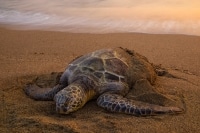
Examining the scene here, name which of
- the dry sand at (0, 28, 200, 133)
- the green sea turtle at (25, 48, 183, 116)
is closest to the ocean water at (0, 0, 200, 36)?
the dry sand at (0, 28, 200, 133)

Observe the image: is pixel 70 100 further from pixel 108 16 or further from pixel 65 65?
pixel 108 16

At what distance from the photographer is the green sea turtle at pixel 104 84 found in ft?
9.36

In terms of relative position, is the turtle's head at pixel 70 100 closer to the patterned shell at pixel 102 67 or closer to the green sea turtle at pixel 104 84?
the green sea turtle at pixel 104 84

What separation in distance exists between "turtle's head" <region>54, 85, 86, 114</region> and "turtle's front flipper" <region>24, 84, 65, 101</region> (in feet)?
1.11

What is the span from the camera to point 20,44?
18.6 ft

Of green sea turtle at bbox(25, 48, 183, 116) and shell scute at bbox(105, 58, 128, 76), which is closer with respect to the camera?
green sea turtle at bbox(25, 48, 183, 116)

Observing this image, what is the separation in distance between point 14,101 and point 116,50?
124 centimetres

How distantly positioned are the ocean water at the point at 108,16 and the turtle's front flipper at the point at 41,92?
348cm

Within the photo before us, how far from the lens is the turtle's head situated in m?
2.82

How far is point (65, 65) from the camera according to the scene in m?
4.51

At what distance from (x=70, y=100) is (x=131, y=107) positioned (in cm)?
55

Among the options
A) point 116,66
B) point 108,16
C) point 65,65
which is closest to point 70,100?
point 116,66

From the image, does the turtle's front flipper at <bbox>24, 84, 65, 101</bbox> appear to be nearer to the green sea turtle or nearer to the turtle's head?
the green sea turtle

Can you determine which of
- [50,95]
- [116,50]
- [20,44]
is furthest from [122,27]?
[50,95]
